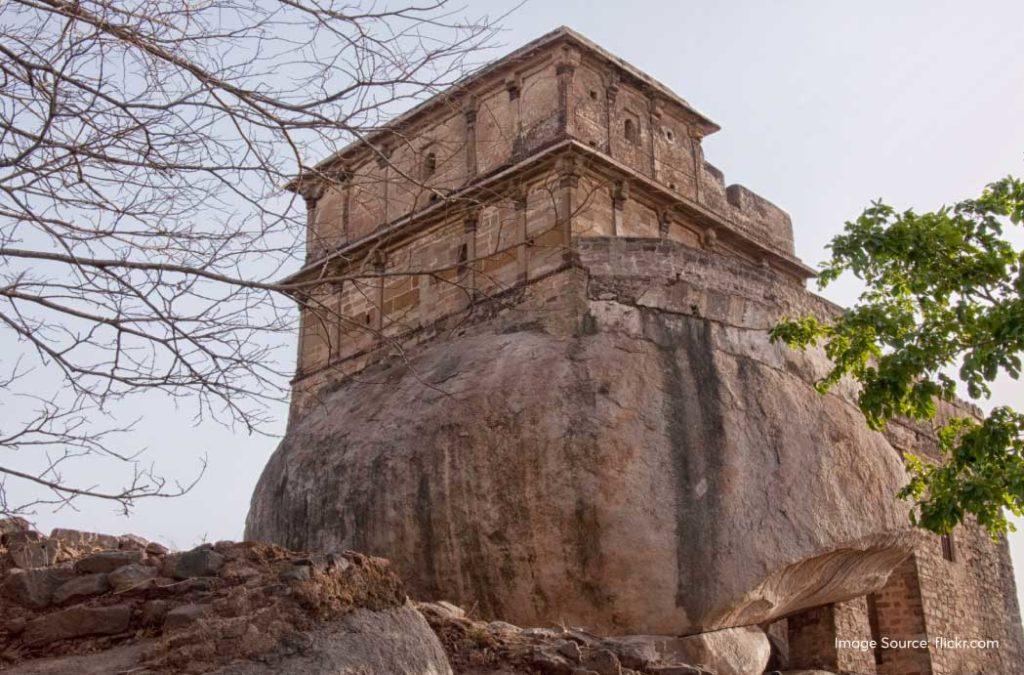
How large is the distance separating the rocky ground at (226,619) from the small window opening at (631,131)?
29.4 ft

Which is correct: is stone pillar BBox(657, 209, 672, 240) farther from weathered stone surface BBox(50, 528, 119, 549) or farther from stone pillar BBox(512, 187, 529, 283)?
weathered stone surface BBox(50, 528, 119, 549)

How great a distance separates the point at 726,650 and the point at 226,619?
14.5ft

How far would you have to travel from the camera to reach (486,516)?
8398 millimetres

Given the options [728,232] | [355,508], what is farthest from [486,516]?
[728,232]

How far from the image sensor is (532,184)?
1273cm

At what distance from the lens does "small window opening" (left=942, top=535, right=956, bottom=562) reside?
12992 mm

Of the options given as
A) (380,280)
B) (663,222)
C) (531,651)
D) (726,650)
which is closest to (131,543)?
(531,651)

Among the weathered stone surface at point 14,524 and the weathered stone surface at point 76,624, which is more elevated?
the weathered stone surface at point 14,524

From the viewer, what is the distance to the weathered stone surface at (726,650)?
7.79 metres

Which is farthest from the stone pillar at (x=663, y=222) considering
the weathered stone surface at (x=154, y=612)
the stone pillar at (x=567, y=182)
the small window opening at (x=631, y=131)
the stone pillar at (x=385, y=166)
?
the weathered stone surface at (x=154, y=612)

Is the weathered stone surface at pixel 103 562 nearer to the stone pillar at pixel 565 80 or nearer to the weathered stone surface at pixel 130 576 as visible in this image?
the weathered stone surface at pixel 130 576

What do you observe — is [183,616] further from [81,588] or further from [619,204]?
[619,204]

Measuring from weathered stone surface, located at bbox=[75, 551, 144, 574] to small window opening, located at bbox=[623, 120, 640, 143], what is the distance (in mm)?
9742

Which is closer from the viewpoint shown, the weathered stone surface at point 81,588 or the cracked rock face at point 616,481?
the weathered stone surface at point 81,588
